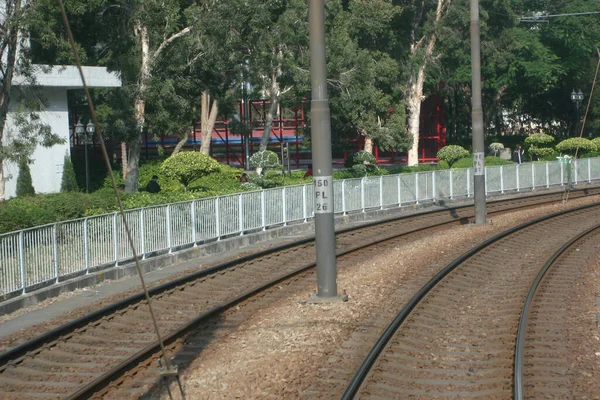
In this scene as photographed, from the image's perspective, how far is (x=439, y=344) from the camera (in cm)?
1146

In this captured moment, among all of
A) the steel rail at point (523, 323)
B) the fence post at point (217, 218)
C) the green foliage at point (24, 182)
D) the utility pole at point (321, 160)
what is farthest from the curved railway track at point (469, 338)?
the green foliage at point (24, 182)

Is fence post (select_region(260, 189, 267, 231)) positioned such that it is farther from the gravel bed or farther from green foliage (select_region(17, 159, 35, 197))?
green foliage (select_region(17, 159, 35, 197))

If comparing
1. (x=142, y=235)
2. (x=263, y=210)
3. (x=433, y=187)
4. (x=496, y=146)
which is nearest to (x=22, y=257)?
(x=142, y=235)

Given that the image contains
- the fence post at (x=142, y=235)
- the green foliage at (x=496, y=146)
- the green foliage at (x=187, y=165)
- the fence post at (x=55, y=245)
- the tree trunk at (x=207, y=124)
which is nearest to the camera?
the fence post at (x=55, y=245)

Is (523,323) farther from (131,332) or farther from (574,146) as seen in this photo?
(574,146)

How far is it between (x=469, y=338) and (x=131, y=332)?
4788 millimetres

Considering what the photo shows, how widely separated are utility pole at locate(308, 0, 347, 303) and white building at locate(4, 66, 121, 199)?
1958 centimetres

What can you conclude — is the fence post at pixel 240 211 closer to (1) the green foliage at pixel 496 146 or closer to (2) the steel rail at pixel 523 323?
(2) the steel rail at pixel 523 323

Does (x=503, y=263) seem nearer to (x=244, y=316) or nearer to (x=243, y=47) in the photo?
(x=244, y=316)

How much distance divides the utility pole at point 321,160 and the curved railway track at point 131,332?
1.34 m

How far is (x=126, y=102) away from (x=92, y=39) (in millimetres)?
7209

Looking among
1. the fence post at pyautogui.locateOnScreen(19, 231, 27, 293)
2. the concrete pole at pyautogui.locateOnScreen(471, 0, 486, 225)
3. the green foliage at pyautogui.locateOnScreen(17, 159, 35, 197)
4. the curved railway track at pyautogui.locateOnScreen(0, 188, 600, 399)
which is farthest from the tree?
the concrete pole at pyautogui.locateOnScreen(471, 0, 486, 225)

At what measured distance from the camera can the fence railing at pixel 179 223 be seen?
619 inches

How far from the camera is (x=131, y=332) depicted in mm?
12727
